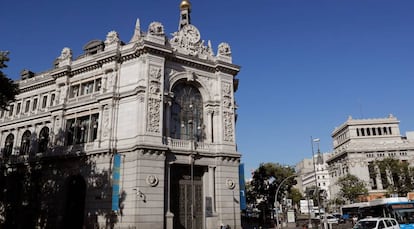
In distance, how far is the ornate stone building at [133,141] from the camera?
28578mm

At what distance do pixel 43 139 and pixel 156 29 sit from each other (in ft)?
58.9

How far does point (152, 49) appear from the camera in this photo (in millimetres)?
30781

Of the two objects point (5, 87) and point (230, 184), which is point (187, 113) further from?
point (5, 87)

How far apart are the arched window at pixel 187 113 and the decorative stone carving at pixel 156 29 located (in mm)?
5391

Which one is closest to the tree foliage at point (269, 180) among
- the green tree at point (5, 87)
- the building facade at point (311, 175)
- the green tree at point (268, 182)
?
the green tree at point (268, 182)

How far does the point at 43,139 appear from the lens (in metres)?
37.2

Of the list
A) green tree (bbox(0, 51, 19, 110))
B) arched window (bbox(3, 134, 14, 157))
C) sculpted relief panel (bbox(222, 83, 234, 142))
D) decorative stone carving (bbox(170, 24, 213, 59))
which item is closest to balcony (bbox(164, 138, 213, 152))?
sculpted relief panel (bbox(222, 83, 234, 142))

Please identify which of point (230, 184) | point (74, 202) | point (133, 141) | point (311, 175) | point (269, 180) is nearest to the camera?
point (133, 141)

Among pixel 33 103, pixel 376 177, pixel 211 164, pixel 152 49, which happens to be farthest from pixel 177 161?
pixel 376 177

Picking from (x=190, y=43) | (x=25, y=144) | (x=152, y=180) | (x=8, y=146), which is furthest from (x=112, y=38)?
(x=8, y=146)

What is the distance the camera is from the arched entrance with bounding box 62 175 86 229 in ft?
103

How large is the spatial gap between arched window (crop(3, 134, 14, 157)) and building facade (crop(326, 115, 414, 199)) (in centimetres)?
6857

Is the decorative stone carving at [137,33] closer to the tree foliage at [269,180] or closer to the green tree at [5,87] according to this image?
the green tree at [5,87]

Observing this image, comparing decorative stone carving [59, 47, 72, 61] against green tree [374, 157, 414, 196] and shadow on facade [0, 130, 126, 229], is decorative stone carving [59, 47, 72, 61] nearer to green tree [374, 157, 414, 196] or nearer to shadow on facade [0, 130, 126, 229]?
shadow on facade [0, 130, 126, 229]
